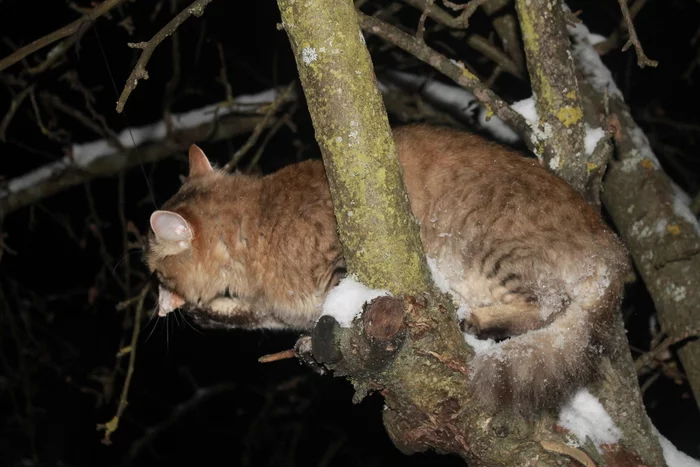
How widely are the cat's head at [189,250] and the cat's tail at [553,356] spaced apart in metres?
1.31

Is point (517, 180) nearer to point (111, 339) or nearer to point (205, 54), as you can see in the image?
point (205, 54)

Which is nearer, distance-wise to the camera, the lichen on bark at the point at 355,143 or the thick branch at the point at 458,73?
the lichen on bark at the point at 355,143

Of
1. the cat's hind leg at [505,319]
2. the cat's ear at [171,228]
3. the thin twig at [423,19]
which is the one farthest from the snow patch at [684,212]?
the cat's ear at [171,228]

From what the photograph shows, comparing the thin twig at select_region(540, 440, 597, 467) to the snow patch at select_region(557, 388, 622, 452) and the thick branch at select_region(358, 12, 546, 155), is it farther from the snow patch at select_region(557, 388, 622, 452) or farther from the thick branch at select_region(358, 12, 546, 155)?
the thick branch at select_region(358, 12, 546, 155)

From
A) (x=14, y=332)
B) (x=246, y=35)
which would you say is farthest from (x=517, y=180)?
(x=246, y=35)

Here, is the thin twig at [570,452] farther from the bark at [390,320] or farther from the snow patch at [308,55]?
the snow patch at [308,55]

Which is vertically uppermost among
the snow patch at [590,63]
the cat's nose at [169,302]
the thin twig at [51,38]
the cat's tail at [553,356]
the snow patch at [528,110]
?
the thin twig at [51,38]

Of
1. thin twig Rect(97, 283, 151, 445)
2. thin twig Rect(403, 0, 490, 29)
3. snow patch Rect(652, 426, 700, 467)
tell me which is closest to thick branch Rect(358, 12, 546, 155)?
thin twig Rect(403, 0, 490, 29)

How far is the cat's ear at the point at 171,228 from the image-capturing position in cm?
296

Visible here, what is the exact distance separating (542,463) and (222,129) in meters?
2.93

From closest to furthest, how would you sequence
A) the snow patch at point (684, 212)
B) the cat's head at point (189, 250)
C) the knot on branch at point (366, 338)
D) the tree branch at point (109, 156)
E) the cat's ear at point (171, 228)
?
the knot on branch at point (366, 338)
the cat's ear at point (171, 228)
the cat's head at point (189, 250)
the snow patch at point (684, 212)
the tree branch at point (109, 156)

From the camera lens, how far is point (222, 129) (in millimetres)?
4465

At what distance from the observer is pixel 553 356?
7.95ft

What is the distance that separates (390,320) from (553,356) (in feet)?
2.28
